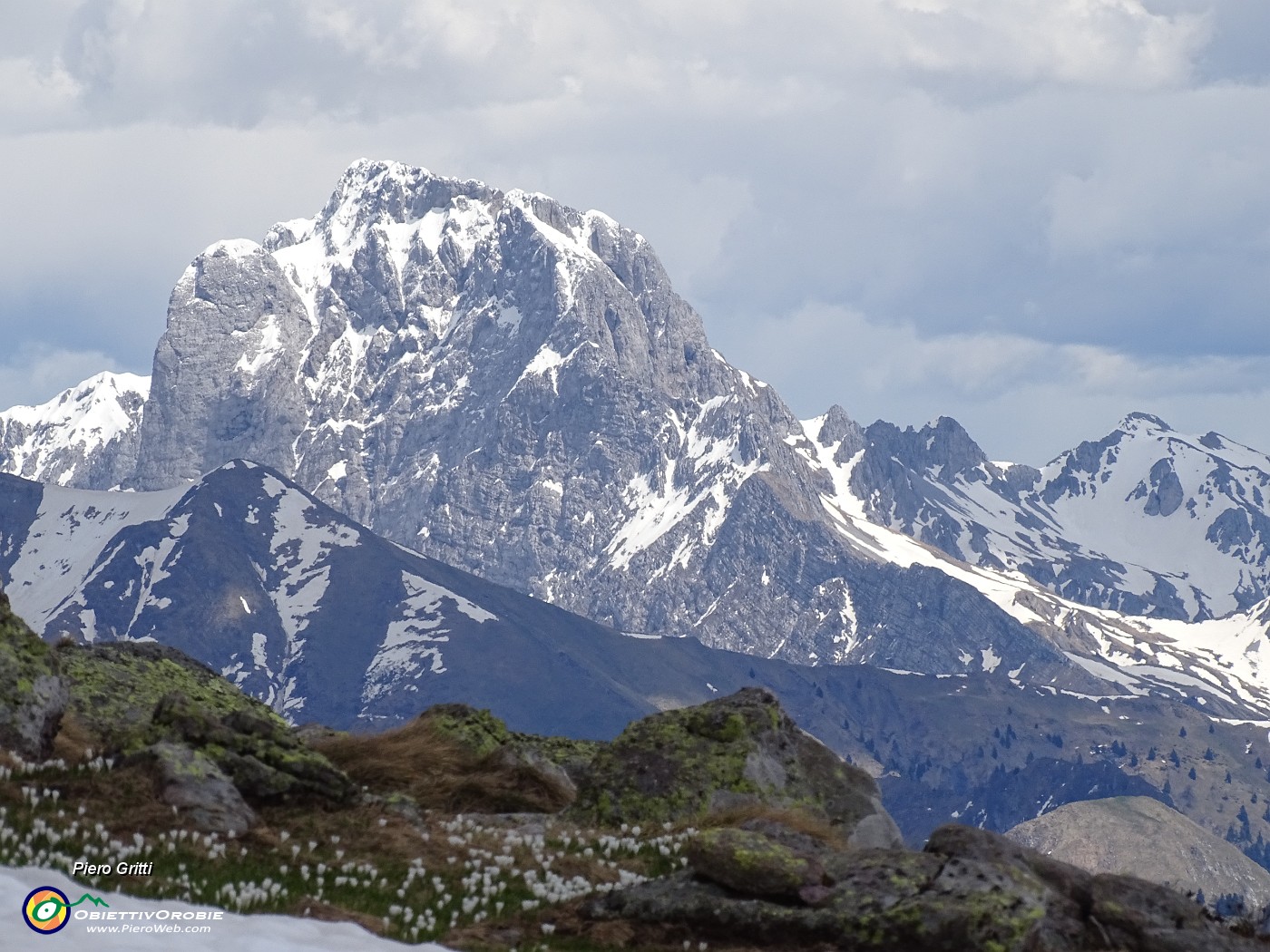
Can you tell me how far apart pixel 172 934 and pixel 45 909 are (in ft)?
5.04

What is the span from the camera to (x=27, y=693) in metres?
28.1

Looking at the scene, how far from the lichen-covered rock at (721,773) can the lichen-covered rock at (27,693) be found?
9478 millimetres

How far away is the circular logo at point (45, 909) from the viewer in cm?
1884

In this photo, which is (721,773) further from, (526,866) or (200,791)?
(200,791)

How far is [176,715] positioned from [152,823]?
4.40 meters

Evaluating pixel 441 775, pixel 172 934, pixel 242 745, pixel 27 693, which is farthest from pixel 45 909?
pixel 441 775

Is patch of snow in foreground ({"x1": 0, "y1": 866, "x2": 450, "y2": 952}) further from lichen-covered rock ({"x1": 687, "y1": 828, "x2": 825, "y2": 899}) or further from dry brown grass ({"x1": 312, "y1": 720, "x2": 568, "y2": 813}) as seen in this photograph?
dry brown grass ({"x1": 312, "y1": 720, "x2": 568, "y2": 813})

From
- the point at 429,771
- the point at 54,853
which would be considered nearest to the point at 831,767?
the point at 429,771

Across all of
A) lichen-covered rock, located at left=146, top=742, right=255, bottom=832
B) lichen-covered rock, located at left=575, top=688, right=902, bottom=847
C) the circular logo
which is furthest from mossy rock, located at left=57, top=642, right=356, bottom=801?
the circular logo

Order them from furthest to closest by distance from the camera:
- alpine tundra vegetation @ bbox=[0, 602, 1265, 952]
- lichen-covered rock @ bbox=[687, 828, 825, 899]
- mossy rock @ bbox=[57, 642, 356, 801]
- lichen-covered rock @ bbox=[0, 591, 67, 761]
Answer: lichen-covered rock @ bbox=[0, 591, 67, 761] < mossy rock @ bbox=[57, 642, 356, 801] < lichen-covered rock @ bbox=[687, 828, 825, 899] < alpine tundra vegetation @ bbox=[0, 602, 1265, 952]

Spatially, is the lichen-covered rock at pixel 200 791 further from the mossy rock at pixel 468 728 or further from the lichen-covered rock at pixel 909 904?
the mossy rock at pixel 468 728

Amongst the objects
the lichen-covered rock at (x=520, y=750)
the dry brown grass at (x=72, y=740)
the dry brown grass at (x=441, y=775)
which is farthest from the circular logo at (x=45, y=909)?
the lichen-covered rock at (x=520, y=750)

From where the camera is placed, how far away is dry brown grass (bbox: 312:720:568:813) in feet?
106

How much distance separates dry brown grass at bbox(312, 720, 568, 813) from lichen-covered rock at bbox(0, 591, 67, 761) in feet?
20.1
